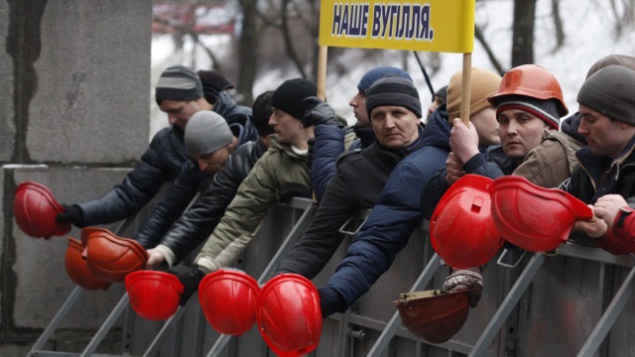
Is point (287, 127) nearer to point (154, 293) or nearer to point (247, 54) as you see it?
point (154, 293)

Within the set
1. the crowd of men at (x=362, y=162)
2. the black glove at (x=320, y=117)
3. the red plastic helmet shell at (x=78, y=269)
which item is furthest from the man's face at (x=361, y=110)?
the red plastic helmet shell at (x=78, y=269)

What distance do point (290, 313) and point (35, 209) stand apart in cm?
399

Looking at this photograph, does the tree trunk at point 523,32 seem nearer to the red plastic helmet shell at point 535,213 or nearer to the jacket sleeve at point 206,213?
the jacket sleeve at point 206,213

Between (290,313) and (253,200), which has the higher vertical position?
(253,200)

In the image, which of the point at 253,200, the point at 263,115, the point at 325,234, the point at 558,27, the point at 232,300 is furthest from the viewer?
the point at 558,27

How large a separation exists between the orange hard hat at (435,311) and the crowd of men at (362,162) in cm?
8

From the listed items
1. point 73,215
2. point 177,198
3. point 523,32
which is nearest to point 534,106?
point 177,198

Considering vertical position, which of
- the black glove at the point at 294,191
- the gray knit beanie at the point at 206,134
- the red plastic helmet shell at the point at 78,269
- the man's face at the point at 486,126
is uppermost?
the man's face at the point at 486,126

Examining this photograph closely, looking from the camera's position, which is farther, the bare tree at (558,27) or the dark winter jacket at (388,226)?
the bare tree at (558,27)

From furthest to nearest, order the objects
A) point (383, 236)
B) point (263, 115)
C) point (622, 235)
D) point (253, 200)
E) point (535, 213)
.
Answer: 1. point (263, 115)
2. point (253, 200)
3. point (383, 236)
4. point (535, 213)
5. point (622, 235)

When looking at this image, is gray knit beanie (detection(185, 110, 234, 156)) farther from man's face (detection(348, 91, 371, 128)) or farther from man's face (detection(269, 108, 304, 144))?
man's face (detection(348, 91, 371, 128))

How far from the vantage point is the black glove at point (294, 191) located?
26.6 ft

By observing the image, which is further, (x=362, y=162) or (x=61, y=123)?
(x=61, y=123)

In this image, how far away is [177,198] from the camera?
31.1 feet
